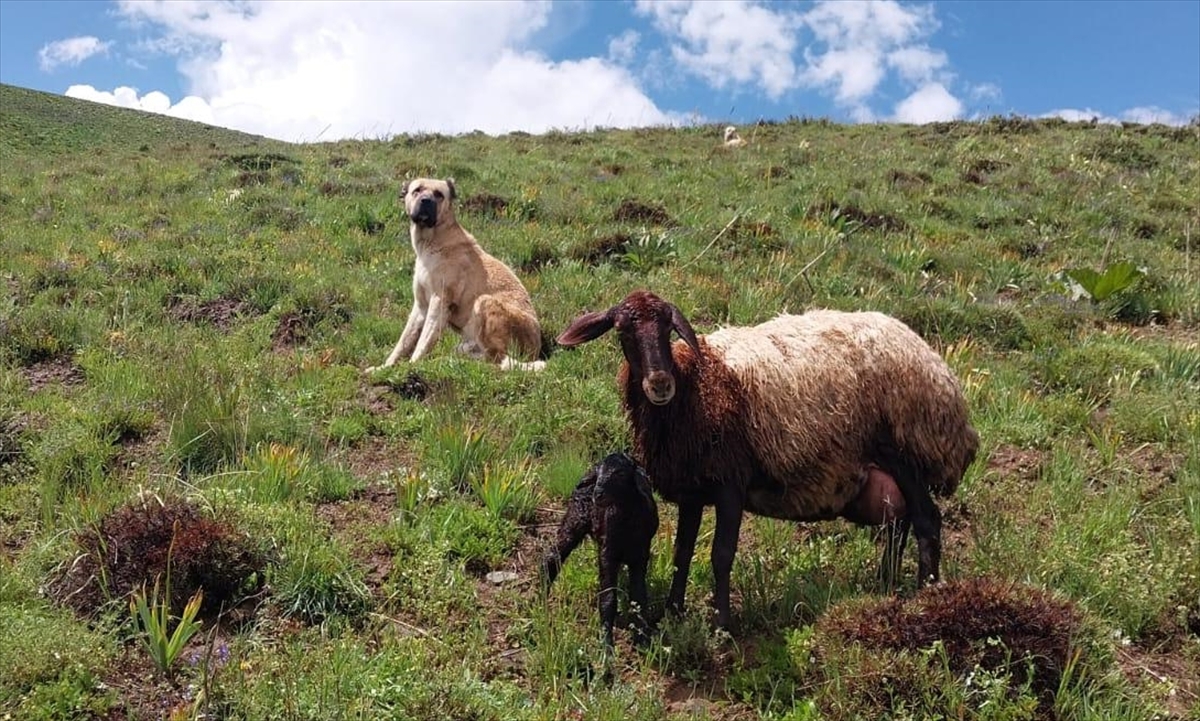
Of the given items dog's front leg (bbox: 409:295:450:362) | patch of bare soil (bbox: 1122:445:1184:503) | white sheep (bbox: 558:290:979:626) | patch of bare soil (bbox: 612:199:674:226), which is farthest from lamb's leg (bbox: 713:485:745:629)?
patch of bare soil (bbox: 612:199:674:226)

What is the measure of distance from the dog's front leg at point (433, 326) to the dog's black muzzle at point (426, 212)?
930mm

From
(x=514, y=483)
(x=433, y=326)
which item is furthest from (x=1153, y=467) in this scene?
(x=433, y=326)

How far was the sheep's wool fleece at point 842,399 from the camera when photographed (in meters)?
4.22

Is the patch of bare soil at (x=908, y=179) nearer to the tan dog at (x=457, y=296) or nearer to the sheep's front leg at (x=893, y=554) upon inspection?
the tan dog at (x=457, y=296)

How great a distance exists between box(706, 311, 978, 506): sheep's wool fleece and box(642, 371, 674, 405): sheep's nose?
0.64 m

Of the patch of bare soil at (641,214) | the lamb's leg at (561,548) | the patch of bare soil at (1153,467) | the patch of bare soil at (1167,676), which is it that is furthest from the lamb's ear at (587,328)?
the patch of bare soil at (641,214)

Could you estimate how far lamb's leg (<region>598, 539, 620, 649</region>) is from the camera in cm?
387

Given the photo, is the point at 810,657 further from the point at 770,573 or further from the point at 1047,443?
the point at 1047,443

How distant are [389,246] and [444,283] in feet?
11.3

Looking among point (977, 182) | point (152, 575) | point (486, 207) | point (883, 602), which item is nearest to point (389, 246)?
point (486, 207)

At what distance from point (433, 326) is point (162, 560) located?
166 inches

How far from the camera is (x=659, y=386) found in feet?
12.1

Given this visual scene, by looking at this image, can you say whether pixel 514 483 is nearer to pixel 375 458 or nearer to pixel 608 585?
pixel 608 585

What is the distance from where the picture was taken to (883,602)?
390 centimetres
